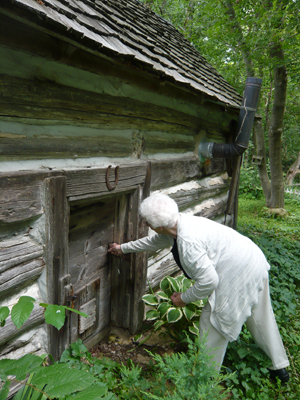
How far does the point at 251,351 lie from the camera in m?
2.84

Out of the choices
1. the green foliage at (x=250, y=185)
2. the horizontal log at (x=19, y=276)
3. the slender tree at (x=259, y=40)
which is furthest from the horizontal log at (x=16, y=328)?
the green foliage at (x=250, y=185)

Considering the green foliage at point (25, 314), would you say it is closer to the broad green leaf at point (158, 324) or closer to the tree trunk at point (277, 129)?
the broad green leaf at point (158, 324)

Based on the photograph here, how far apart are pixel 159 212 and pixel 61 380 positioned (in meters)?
1.15

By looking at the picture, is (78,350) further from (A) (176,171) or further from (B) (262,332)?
(A) (176,171)

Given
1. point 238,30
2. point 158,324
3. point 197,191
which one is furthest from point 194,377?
point 238,30

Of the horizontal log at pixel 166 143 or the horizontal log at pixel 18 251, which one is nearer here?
the horizontal log at pixel 18 251

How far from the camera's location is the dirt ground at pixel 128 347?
2838mm

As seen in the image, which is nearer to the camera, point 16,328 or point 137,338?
point 16,328

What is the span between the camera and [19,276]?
1.63m

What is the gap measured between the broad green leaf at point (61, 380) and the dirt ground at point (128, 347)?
1808 millimetres

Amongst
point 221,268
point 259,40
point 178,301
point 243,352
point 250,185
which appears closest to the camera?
point 221,268

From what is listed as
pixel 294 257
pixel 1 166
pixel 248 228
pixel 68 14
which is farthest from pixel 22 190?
pixel 248 228

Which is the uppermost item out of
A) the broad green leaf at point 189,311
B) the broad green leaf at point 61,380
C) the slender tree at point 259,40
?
the slender tree at point 259,40

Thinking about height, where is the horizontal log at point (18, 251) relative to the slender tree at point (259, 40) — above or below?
below
